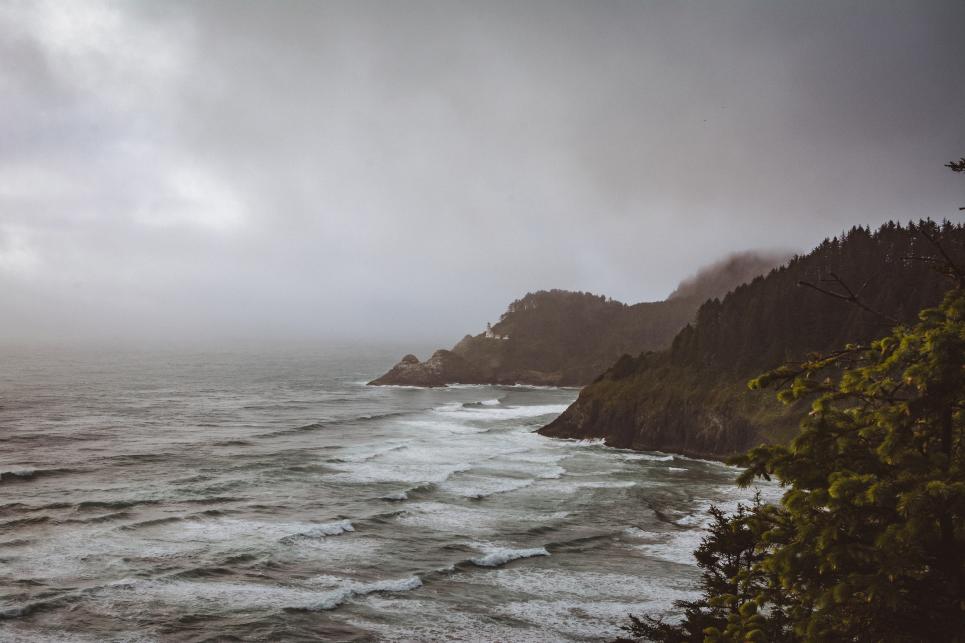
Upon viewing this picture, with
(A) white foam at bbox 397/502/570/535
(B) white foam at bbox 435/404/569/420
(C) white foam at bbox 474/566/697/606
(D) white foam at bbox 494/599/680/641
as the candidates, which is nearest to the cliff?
(B) white foam at bbox 435/404/569/420

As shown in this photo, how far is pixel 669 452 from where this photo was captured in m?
66.3

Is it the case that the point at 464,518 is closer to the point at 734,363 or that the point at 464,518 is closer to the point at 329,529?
the point at 329,529

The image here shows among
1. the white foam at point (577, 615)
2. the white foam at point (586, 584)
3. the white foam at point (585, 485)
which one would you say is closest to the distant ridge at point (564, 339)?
the white foam at point (585, 485)

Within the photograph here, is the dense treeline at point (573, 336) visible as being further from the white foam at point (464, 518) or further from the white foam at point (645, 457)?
the white foam at point (464, 518)

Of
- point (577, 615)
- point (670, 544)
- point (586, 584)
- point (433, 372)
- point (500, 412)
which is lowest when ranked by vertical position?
point (577, 615)

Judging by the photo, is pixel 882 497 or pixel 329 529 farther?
pixel 329 529

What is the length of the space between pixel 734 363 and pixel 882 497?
7148 cm

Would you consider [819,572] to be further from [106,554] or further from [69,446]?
[69,446]

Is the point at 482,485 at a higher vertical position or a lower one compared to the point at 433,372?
lower

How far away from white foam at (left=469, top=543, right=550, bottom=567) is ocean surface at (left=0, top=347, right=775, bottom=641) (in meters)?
0.16

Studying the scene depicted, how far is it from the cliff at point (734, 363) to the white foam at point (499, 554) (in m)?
33.7

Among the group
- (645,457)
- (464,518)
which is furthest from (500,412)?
(464,518)

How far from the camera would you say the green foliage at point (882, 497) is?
7109mm

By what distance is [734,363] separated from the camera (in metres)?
73.5
